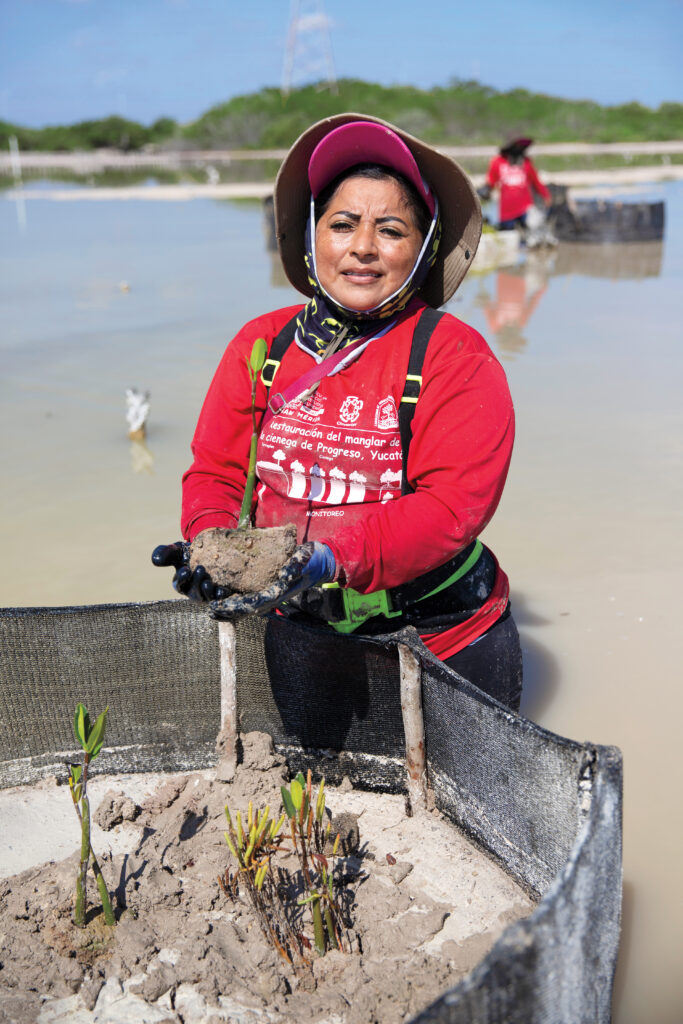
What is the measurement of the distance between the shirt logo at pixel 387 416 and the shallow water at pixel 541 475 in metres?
1.19

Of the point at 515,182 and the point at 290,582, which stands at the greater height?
the point at 515,182

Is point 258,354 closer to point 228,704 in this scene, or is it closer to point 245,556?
point 245,556

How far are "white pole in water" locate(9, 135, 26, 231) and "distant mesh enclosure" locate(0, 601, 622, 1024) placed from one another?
15.1 meters

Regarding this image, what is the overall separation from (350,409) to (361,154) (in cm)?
58

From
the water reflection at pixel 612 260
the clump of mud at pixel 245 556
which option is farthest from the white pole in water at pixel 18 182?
the clump of mud at pixel 245 556

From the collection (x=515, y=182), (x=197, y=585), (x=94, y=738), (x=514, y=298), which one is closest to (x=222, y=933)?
(x=94, y=738)

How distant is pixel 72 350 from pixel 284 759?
5805 millimetres

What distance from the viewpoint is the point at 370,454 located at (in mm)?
2131

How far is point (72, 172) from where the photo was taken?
38500 millimetres

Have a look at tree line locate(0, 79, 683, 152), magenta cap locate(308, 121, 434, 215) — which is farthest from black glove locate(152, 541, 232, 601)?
tree line locate(0, 79, 683, 152)

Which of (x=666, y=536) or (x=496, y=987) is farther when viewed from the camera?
(x=666, y=536)

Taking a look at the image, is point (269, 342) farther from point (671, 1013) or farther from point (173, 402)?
point (173, 402)

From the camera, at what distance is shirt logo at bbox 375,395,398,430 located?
2.11m

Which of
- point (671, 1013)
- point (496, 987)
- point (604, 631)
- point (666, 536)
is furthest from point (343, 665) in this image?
point (666, 536)
